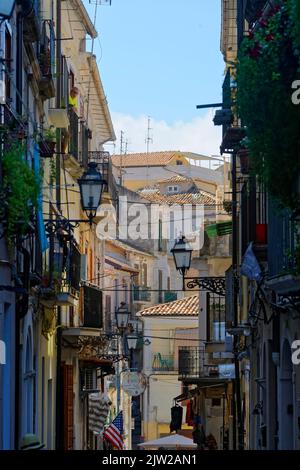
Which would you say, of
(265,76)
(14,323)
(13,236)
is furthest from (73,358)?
(265,76)

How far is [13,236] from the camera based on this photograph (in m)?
16.4

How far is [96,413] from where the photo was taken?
40.5 m

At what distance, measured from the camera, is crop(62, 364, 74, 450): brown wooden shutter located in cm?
3244

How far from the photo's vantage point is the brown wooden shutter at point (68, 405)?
32438 millimetres

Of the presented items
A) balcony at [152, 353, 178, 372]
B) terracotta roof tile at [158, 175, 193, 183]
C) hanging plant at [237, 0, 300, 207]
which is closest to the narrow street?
hanging plant at [237, 0, 300, 207]

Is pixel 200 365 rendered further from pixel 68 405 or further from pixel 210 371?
pixel 68 405

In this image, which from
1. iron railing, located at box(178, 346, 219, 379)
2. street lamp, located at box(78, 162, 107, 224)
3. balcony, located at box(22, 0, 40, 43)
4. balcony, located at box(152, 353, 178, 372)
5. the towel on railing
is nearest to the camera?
balcony, located at box(22, 0, 40, 43)

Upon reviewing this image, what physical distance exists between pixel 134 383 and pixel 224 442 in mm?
14598

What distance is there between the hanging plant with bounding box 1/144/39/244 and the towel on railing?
25.4 metres

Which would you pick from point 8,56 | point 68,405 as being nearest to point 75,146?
point 68,405

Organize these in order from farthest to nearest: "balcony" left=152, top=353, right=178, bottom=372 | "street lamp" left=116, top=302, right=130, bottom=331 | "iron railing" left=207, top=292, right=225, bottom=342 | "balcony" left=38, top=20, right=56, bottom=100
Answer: "balcony" left=152, top=353, right=178, bottom=372
"iron railing" left=207, top=292, right=225, bottom=342
"street lamp" left=116, top=302, right=130, bottom=331
"balcony" left=38, top=20, right=56, bottom=100

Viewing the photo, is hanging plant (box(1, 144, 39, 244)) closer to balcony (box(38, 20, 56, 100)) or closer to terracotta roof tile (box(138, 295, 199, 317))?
→ balcony (box(38, 20, 56, 100))

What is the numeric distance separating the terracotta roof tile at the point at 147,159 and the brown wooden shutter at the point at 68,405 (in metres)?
59.6

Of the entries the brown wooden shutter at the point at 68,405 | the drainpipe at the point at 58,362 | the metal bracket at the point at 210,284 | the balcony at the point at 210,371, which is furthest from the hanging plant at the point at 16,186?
the balcony at the point at 210,371
